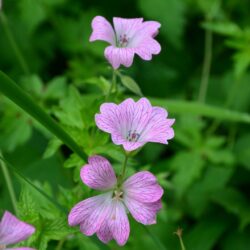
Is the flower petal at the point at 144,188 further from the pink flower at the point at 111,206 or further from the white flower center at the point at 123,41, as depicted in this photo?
the white flower center at the point at 123,41

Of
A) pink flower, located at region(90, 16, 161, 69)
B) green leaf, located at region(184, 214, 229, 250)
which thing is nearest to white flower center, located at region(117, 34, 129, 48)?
pink flower, located at region(90, 16, 161, 69)

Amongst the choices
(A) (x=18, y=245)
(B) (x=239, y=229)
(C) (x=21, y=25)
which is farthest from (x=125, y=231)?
(C) (x=21, y=25)

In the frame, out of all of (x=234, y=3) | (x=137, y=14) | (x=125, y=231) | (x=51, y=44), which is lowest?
(x=125, y=231)

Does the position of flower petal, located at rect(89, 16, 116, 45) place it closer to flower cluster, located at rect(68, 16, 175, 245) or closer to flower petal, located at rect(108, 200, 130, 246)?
flower cluster, located at rect(68, 16, 175, 245)

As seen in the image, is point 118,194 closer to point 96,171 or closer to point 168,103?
point 96,171

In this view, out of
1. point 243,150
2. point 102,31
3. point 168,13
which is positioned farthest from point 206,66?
point 102,31

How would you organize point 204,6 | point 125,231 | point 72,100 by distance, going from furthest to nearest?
1. point 204,6
2. point 72,100
3. point 125,231

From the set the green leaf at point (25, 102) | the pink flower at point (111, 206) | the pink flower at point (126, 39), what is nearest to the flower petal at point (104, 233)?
the pink flower at point (111, 206)

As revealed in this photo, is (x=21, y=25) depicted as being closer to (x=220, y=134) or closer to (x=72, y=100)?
(x=220, y=134)
